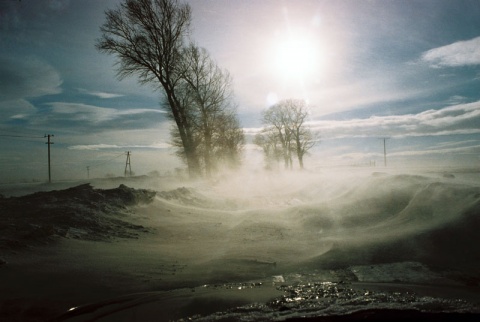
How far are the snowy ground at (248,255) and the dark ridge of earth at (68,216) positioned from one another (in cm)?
2

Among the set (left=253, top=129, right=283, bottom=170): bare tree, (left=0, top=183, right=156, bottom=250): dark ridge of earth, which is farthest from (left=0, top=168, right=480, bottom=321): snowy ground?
(left=253, top=129, right=283, bottom=170): bare tree

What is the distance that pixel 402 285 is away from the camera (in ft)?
9.21

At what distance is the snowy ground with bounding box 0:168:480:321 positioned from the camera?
252cm

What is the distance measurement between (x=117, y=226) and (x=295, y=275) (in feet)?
9.52

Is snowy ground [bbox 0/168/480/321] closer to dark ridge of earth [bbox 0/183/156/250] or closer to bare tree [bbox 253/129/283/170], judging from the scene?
dark ridge of earth [bbox 0/183/156/250]

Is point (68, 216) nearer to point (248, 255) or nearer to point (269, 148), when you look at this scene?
point (248, 255)

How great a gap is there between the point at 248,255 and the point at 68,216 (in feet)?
8.87

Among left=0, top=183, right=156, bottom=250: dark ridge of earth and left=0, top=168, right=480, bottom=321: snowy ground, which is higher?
left=0, top=183, right=156, bottom=250: dark ridge of earth

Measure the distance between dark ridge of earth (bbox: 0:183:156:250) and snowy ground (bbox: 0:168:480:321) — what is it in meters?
0.02

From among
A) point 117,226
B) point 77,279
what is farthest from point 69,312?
point 117,226

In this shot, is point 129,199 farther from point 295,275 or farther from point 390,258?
point 390,258

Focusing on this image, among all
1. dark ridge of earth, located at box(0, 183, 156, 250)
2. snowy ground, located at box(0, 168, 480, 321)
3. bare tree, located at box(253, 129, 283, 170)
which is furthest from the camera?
bare tree, located at box(253, 129, 283, 170)

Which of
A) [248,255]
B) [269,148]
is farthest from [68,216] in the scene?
[269,148]

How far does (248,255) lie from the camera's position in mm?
3711
